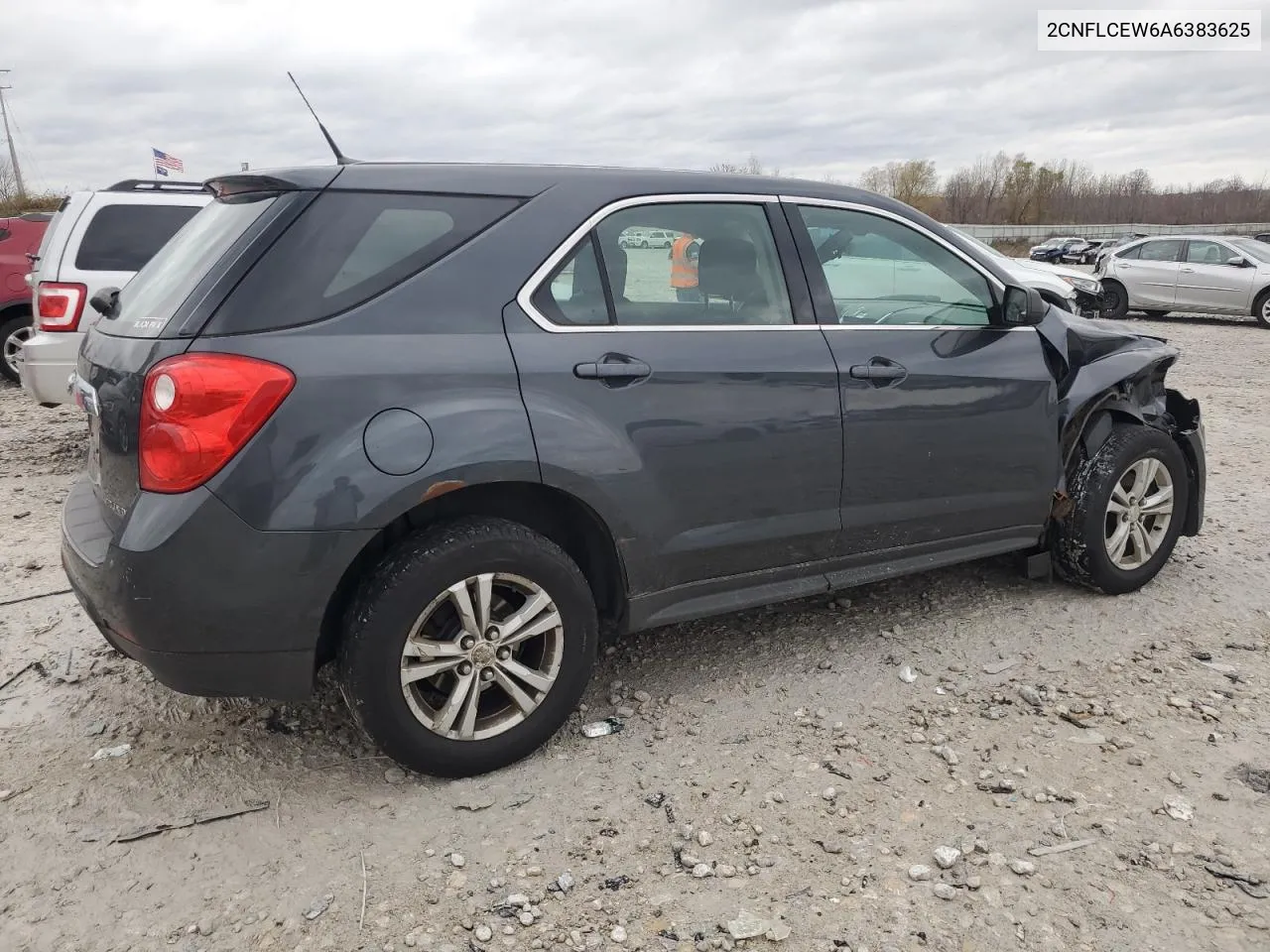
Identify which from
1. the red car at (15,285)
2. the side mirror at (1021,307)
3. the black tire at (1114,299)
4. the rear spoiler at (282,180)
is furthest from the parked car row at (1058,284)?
the red car at (15,285)

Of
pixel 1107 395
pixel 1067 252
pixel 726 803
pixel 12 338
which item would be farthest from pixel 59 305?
pixel 1067 252

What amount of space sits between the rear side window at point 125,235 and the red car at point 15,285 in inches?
124

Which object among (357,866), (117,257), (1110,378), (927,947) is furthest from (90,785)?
(117,257)

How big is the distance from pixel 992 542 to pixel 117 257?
6.32 m

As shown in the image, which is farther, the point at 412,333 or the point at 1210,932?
the point at 412,333

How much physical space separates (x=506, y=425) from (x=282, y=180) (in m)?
0.94

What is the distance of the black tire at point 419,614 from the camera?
2627mm

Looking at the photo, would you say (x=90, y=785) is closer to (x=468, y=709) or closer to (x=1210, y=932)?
(x=468, y=709)

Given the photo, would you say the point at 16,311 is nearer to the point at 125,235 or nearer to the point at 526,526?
the point at 125,235

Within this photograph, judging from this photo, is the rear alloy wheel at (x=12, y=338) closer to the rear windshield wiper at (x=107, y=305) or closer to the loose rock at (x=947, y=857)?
the rear windshield wiper at (x=107, y=305)

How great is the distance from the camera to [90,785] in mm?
2875

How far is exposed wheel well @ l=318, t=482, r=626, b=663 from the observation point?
2.74 metres

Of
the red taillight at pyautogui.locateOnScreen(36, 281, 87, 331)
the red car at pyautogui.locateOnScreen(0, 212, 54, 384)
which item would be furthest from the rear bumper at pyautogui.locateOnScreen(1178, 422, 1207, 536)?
the red car at pyautogui.locateOnScreen(0, 212, 54, 384)

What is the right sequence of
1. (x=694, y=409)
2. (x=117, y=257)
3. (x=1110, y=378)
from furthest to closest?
(x=117, y=257)
(x=1110, y=378)
(x=694, y=409)
